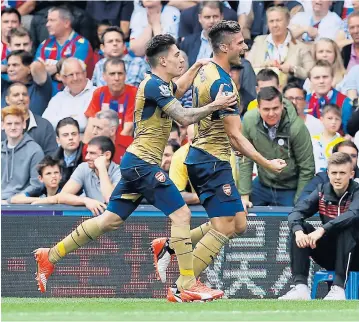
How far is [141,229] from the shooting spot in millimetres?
12617

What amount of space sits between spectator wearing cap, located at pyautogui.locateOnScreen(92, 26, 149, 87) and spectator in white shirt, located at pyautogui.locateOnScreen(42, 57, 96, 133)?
1.31ft

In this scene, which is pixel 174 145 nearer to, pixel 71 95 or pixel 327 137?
pixel 327 137

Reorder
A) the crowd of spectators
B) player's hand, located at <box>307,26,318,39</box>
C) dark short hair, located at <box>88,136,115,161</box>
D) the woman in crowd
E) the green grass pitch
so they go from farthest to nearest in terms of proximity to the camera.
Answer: player's hand, located at <box>307,26,318,39</box> → the woman in crowd → dark short hair, located at <box>88,136,115,161</box> → the crowd of spectators → the green grass pitch

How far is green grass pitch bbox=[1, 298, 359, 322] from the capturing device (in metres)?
8.38

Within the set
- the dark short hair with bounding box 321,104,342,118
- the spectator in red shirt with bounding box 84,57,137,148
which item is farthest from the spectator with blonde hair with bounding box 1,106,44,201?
the dark short hair with bounding box 321,104,342,118

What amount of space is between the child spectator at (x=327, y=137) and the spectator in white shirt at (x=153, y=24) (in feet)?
11.1

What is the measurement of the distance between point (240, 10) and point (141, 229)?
501 cm

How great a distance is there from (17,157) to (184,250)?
503 cm

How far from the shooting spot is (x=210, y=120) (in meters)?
9.96

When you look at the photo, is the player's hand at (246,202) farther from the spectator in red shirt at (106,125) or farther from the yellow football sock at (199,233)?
the spectator in red shirt at (106,125)

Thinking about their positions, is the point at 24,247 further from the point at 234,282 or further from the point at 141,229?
the point at 234,282

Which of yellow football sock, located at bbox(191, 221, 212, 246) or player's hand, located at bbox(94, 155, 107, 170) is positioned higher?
player's hand, located at bbox(94, 155, 107, 170)

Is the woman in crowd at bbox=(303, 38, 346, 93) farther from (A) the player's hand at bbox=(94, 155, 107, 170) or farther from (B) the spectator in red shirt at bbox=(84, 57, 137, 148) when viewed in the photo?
(A) the player's hand at bbox=(94, 155, 107, 170)

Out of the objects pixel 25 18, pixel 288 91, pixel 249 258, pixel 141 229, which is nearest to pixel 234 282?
pixel 249 258
